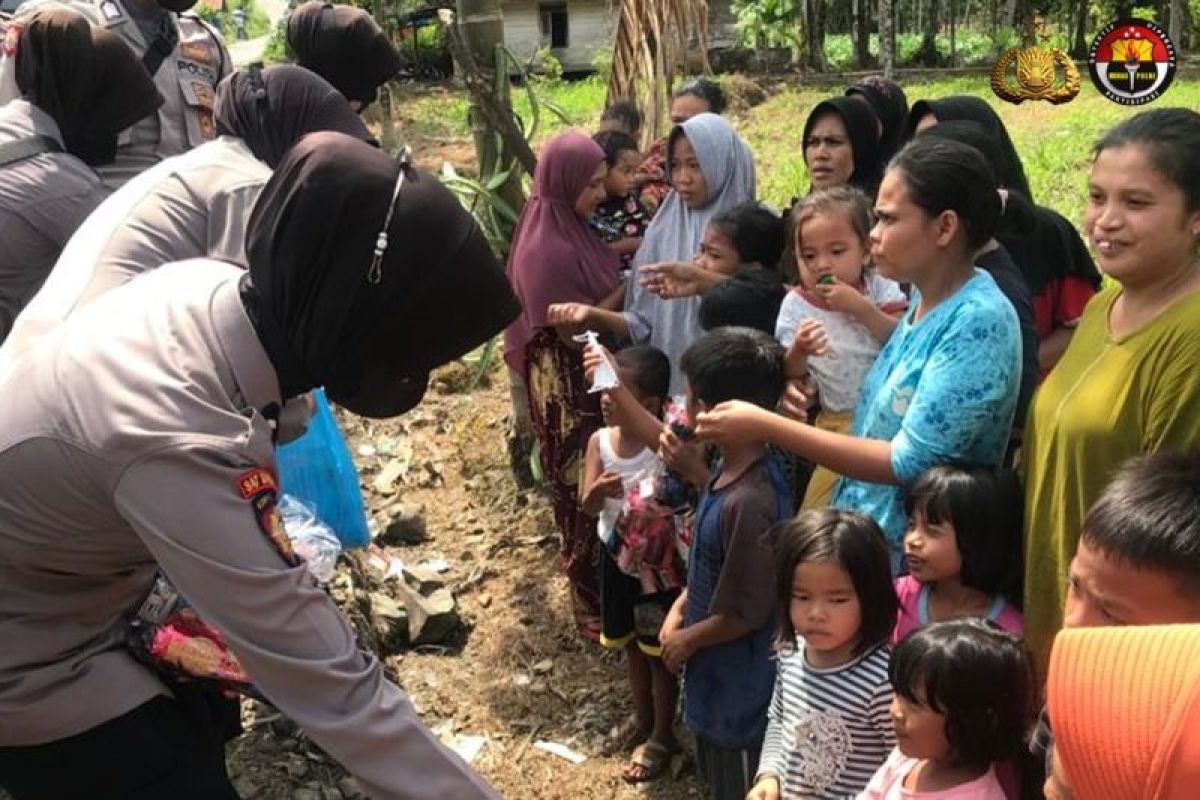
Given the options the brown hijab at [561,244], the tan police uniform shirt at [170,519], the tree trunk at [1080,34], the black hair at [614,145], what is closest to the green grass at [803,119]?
the black hair at [614,145]

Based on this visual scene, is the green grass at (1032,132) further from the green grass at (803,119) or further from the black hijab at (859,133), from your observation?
the black hijab at (859,133)

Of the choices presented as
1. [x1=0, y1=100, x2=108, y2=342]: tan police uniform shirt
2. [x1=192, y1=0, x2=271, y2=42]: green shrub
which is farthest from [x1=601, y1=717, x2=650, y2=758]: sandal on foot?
[x1=192, y1=0, x2=271, y2=42]: green shrub

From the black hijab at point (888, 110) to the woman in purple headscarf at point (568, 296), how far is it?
88cm

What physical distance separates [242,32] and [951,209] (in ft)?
106

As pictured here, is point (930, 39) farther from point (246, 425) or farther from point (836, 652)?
point (246, 425)

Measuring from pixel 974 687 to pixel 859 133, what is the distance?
81.9 inches

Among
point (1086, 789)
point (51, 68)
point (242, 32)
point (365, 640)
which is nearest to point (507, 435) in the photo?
point (365, 640)

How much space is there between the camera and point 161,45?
3869mm

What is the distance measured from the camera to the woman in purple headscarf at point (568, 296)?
145 inches

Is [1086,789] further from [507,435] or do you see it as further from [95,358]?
[507,435]

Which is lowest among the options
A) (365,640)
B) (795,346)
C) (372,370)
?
(365,640)

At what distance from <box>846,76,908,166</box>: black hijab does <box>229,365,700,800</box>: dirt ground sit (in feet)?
6.26

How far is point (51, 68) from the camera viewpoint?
3201 mm

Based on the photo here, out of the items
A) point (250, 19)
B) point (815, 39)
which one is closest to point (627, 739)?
point (815, 39)
